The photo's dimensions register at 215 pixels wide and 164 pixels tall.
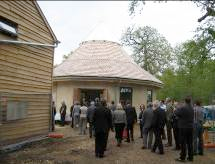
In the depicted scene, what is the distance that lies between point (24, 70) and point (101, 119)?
444 centimetres

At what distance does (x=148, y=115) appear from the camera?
14.2m

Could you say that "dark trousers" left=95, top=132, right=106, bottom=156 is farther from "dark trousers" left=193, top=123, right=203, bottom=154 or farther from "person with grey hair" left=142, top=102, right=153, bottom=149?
"dark trousers" left=193, top=123, right=203, bottom=154

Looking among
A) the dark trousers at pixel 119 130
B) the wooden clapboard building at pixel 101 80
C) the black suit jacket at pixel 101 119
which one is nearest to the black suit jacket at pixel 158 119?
the black suit jacket at pixel 101 119

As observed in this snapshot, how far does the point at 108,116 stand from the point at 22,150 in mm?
3384

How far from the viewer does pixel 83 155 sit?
1301 cm

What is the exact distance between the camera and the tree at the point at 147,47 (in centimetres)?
4881

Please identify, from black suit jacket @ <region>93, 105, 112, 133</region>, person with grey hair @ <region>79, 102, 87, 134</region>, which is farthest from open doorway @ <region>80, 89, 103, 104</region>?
black suit jacket @ <region>93, 105, 112, 133</region>

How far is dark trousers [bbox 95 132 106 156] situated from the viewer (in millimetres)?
12750

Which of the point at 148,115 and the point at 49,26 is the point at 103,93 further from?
the point at 148,115

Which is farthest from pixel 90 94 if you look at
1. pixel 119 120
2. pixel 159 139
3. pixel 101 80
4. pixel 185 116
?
pixel 185 116

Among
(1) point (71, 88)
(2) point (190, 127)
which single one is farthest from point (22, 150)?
(1) point (71, 88)

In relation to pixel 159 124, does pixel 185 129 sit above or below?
below

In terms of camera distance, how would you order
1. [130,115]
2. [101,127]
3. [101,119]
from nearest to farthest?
[101,127]
[101,119]
[130,115]

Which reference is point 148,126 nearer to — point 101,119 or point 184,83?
→ point 101,119
